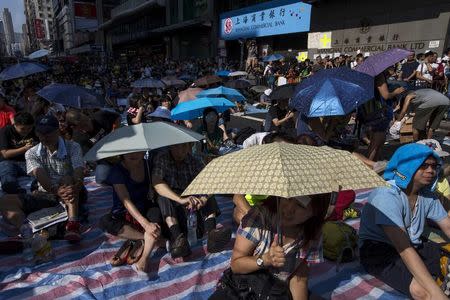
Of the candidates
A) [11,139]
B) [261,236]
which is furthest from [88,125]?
[261,236]

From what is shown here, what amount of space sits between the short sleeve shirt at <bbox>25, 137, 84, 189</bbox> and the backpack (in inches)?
107

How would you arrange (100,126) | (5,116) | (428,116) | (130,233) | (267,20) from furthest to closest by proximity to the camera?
(267,20), (428,116), (100,126), (5,116), (130,233)

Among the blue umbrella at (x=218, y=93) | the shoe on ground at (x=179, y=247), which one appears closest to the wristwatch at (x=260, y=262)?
the shoe on ground at (x=179, y=247)

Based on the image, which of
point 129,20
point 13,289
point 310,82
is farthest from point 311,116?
point 129,20

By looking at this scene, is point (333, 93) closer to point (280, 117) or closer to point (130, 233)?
point (280, 117)

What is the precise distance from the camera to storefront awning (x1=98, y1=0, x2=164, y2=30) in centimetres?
3747

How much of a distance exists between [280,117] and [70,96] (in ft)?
12.2

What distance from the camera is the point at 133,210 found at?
2.96m

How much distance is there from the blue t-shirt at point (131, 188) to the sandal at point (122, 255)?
0.31 meters

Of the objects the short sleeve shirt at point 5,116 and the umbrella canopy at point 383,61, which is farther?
the short sleeve shirt at point 5,116

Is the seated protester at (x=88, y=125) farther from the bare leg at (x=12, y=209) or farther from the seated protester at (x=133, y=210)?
the seated protester at (x=133, y=210)

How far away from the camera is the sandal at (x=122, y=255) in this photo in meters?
3.09

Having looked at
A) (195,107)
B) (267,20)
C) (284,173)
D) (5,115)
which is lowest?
(5,115)

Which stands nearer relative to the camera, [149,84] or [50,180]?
[50,180]
